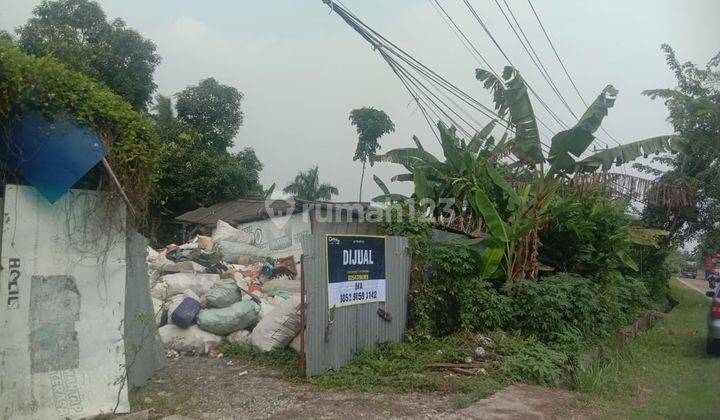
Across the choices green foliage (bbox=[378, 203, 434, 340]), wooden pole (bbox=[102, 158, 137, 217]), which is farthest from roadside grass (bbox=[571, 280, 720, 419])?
wooden pole (bbox=[102, 158, 137, 217])

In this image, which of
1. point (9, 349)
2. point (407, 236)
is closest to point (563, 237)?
point (407, 236)

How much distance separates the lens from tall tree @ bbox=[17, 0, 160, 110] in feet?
61.8

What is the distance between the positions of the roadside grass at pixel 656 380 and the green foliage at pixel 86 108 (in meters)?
5.53

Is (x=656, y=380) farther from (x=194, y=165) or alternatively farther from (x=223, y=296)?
(x=194, y=165)

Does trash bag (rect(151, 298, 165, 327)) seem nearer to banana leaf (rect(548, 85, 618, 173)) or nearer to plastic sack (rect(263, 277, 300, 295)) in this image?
plastic sack (rect(263, 277, 300, 295))

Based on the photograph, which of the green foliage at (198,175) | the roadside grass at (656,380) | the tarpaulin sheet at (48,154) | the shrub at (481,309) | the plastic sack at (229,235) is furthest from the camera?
the green foliage at (198,175)

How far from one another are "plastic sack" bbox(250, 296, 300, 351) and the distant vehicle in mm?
7144

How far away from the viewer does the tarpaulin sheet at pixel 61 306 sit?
15.8 ft

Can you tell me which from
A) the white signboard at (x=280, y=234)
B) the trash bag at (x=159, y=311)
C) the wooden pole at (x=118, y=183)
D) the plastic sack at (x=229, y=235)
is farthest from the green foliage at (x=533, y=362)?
the plastic sack at (x=229, y=235)

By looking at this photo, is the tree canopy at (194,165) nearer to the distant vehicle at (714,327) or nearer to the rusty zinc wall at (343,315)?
the rusty zinc wall at (343,315)

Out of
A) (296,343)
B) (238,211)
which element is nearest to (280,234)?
(238,211)

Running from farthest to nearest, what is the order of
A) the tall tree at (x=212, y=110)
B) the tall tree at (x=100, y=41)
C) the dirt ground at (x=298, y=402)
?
Result: the tall tree at (x=212, y=110) → the tall tree at (x=100, y=41) → the dirt ground at (x=298, y=402)

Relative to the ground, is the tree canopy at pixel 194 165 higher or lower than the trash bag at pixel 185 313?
higher

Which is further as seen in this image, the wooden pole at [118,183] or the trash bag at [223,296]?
the trash bag at [223,296]
